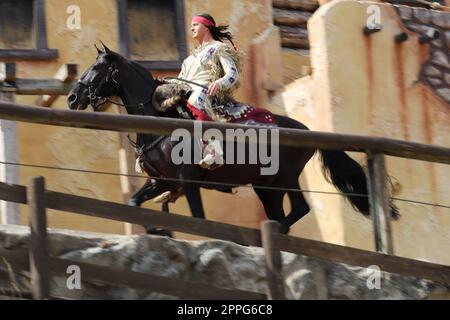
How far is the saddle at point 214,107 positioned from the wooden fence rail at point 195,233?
8.94 ft

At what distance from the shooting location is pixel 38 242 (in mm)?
6754

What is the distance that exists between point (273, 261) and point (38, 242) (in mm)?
1345

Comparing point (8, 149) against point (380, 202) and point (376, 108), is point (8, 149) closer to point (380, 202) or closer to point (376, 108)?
point (376, 108)

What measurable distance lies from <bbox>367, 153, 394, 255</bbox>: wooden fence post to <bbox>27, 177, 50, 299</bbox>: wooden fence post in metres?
2.36

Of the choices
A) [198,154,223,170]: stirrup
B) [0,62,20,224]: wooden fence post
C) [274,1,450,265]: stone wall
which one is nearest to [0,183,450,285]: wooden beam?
[198,154,223,170]: stirrup

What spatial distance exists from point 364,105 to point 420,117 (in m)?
0.67

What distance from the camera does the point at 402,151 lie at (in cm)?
827

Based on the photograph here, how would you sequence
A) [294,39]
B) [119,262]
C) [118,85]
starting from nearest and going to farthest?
[119,262] < [118,85] < [294,39]

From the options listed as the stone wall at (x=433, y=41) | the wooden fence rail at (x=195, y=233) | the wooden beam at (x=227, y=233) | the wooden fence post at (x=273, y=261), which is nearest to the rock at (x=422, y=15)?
the stone wall at (x=433, y=41)

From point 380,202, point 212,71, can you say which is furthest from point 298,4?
point 380,202

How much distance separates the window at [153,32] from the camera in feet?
43.4

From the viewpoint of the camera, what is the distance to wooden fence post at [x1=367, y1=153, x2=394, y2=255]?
27.0 ft
